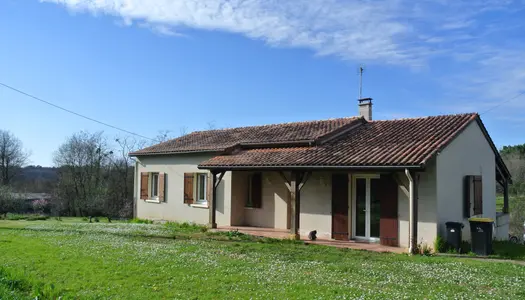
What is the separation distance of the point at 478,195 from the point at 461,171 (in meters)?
1.55

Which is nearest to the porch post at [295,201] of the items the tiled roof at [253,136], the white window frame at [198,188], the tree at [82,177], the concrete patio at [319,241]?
the concrete patio at [319,241]

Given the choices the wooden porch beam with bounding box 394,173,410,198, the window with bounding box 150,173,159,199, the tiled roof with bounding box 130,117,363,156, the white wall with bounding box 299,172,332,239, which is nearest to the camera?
the wooden porch beam with bounding box 394,173,410,198

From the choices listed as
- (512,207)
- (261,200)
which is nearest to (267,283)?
(261,200)

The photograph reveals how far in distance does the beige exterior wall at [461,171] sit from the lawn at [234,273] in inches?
98.1

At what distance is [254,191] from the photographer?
1702cm

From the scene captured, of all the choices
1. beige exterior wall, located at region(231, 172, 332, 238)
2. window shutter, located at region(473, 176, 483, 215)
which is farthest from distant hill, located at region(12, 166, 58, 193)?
window shutter, located at region(473, 176, 483, 215)

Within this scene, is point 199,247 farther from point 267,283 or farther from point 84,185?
point 84,185

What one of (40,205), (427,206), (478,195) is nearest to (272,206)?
(427,206)

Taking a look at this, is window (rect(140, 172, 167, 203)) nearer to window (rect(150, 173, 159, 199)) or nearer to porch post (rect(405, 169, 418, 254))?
window (rect(150, 173, 159, 199))

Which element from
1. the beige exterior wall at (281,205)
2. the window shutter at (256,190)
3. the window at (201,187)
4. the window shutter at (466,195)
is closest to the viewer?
the window shutter at (466,195)

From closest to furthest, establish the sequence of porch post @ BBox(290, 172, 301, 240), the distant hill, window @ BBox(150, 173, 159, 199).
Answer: porch post @ BBox(290, 172, 301, 240) → window @ BBox(150, 173, 159, 199) → the distant hill

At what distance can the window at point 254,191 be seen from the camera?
55.1ft

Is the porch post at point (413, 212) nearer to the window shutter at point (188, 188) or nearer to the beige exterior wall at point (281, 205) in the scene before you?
the beige exterior wall at point (281, 205)

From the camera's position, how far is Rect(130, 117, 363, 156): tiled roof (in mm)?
16625
